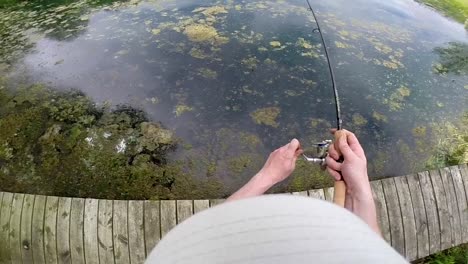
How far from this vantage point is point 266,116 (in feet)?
7.91

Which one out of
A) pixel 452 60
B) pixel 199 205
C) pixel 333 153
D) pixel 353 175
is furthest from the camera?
pixel 452 60

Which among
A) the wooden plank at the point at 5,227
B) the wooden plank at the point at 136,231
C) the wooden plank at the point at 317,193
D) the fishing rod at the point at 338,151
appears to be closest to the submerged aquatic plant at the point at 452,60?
the fishing rod at the point at 338,151

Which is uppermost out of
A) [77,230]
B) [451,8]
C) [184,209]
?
[451,8]

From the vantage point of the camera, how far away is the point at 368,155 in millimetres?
2430

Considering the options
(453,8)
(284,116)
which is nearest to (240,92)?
Result: (284,116)

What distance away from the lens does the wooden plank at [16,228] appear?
7.80 ft

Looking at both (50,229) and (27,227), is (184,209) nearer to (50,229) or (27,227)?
(50,229)

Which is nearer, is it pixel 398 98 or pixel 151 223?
pixel 151 223

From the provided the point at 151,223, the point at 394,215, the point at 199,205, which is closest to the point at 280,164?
the point at 199,205

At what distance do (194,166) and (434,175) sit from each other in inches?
50.2

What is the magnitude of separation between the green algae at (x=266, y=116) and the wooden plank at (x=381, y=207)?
0.58m

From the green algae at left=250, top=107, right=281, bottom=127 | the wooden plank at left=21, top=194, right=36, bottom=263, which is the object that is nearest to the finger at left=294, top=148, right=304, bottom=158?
the green algae at left=250, top=107, right=281, bottom=127

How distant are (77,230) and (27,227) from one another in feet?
0.87

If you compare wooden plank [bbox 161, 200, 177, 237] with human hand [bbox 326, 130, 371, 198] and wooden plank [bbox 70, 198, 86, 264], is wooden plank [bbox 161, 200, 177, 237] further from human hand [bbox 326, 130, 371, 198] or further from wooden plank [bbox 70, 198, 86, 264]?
human hand [bbox 326, 130, 371, 198]
